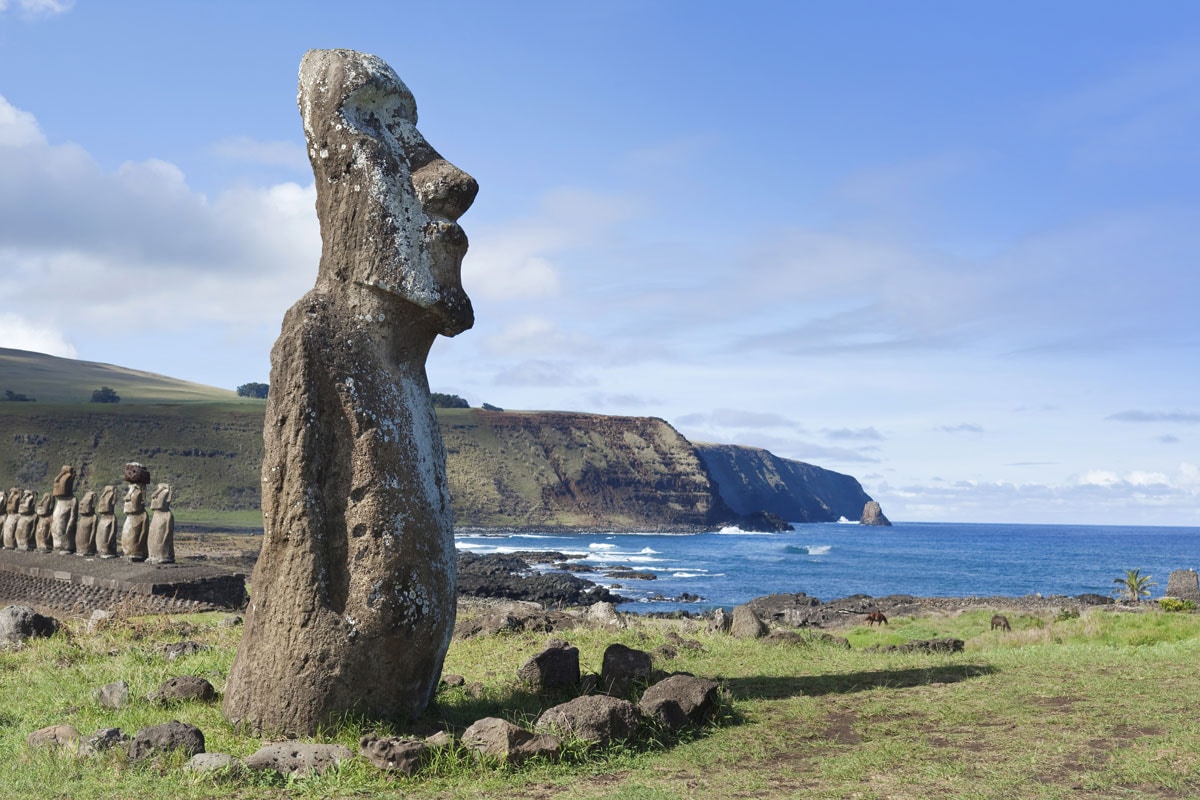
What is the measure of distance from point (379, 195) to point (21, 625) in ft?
A: 32.7

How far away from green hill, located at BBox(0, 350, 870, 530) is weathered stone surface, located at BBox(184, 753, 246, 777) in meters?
87.8

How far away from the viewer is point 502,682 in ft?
35.3

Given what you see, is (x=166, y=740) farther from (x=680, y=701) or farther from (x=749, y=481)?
(x=749, y=481)

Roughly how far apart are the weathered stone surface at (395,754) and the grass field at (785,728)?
0.27 ft

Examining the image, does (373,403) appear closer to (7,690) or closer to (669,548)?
(7,690)

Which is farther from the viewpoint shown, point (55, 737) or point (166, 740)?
point (55, 737)

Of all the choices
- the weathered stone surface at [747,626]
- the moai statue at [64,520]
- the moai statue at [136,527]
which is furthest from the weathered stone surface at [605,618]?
the moai statue at [64,520]

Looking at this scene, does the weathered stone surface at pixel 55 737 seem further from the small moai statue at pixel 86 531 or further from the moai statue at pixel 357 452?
the small moai statue at pixel 86 531

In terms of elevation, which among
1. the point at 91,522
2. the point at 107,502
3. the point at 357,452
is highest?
the point at 357,452

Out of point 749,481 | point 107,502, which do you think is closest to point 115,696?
point 107,502

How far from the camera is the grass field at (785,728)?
694 centimetres

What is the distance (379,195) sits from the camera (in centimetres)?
888

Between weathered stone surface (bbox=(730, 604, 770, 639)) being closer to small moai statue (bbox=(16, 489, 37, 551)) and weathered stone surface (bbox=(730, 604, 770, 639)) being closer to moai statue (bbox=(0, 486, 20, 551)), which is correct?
small moai statue (bbox=(16, 489, 37, 551))

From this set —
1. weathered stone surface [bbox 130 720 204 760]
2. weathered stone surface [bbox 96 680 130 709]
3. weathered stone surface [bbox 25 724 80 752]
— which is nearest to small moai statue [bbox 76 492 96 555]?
weathered stone surface [bbox 96 680 130 709]
